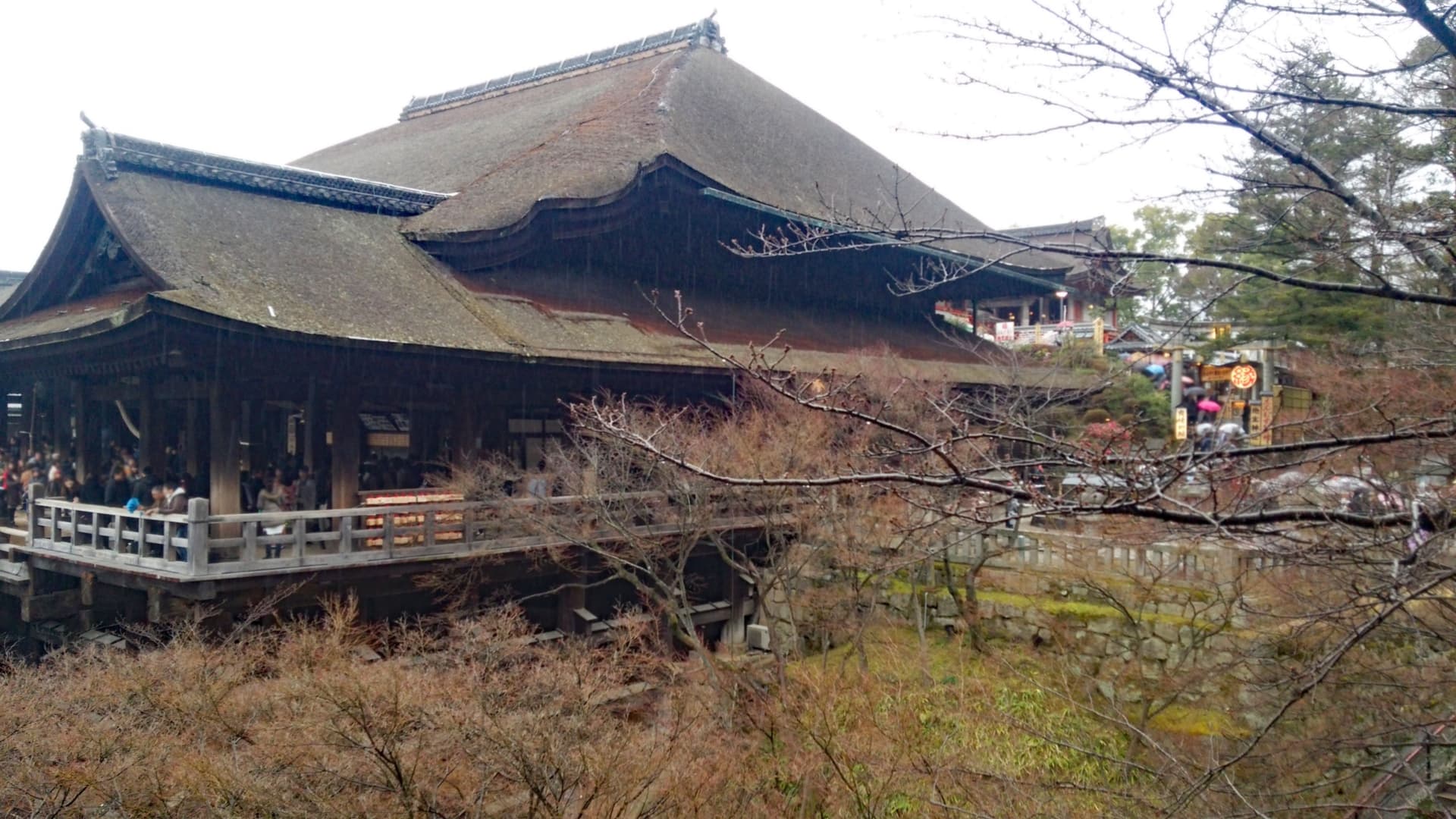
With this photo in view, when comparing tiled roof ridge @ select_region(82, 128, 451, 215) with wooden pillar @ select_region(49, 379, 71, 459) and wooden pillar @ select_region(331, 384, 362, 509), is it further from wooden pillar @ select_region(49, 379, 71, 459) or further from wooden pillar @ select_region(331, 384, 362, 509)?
wooden pillar @ select_region(49, 379, 71, 459)

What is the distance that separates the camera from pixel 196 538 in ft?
27.7

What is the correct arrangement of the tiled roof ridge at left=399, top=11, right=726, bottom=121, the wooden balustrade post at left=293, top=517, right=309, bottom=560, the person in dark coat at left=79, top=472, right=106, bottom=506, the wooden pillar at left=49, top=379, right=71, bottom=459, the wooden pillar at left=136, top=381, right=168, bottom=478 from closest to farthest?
the wooden balustrade post at left=293, top=517, right=309, bottom=560 < the wooden pillar at left=136, top=381, right=168, bottom=478 < the person in dark coat at left=79, top=472, right=106, bottom=506 < the wooden pillar at left=49, top=379, right=71, bottom=459 < the tiled roof ridge at left=399, top=11, right=726, bottom=121

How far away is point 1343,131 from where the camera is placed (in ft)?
17.8

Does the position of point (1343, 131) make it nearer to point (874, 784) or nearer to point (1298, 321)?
point (874, 784)

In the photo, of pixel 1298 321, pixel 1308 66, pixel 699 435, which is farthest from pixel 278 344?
pixel 1298 321

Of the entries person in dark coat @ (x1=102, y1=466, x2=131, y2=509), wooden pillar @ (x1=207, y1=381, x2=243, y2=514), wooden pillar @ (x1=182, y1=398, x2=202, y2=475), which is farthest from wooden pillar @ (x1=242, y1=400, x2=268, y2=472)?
person in dark coat @ (x1=102, y1=466, x2=131, y2=509)

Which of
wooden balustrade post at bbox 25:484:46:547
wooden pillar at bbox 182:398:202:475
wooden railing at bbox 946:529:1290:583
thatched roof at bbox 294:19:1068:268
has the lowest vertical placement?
wooden railing at bbox 946:529:1290:583

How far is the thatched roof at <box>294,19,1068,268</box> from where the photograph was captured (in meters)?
13.7

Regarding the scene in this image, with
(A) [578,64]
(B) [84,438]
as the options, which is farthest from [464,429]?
(A) [578,64]

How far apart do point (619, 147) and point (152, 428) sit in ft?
24.9

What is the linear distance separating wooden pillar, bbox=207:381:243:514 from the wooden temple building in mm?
23

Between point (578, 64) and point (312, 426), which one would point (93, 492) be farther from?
point (578, 64)

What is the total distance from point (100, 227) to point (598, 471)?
6689 mm

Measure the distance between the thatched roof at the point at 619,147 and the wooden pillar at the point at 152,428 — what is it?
3.80 metres
